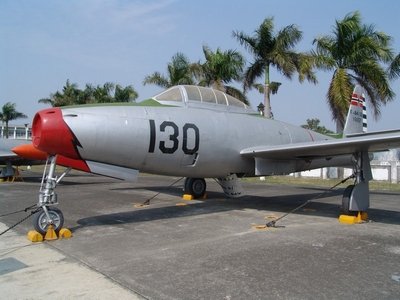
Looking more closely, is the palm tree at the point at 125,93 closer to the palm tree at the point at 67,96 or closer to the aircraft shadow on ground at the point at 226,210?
the palm tree at the point at 67,96

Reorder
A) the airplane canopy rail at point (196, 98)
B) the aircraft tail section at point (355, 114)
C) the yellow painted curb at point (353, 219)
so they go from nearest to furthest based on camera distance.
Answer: the yellow painted curb at point (353, 219)
the airplane canopy rail at point (196, 98)
the aircraft tail section at point (355, 114)

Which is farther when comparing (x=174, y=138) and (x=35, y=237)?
(x=174, y=138)

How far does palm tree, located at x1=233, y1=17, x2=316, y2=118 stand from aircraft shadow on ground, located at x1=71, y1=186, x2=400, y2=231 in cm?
1293

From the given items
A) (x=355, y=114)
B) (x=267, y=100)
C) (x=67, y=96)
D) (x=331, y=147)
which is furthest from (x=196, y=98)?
(x=67, y=96)

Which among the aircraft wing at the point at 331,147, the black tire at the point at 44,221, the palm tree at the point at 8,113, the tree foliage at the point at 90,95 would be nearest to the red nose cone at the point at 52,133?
the black tire at the point at 44,221

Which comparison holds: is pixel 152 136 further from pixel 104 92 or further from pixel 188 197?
pixel 104 92

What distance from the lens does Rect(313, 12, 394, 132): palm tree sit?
75.8ft

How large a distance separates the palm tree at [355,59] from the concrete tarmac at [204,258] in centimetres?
1528

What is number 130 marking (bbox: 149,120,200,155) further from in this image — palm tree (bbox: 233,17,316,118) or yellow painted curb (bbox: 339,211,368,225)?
palm tree (bbox: 233,17,316,118)

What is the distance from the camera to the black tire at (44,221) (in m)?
6.38

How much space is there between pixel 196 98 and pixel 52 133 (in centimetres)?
364

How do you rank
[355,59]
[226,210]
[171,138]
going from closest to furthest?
[171,138]
[226,210]
[355,59]

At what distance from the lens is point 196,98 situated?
8.90 metres

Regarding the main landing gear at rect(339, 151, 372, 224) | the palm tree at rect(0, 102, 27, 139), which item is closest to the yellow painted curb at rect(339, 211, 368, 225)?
the main landing gear at rect(339, 151, 372, 224)
